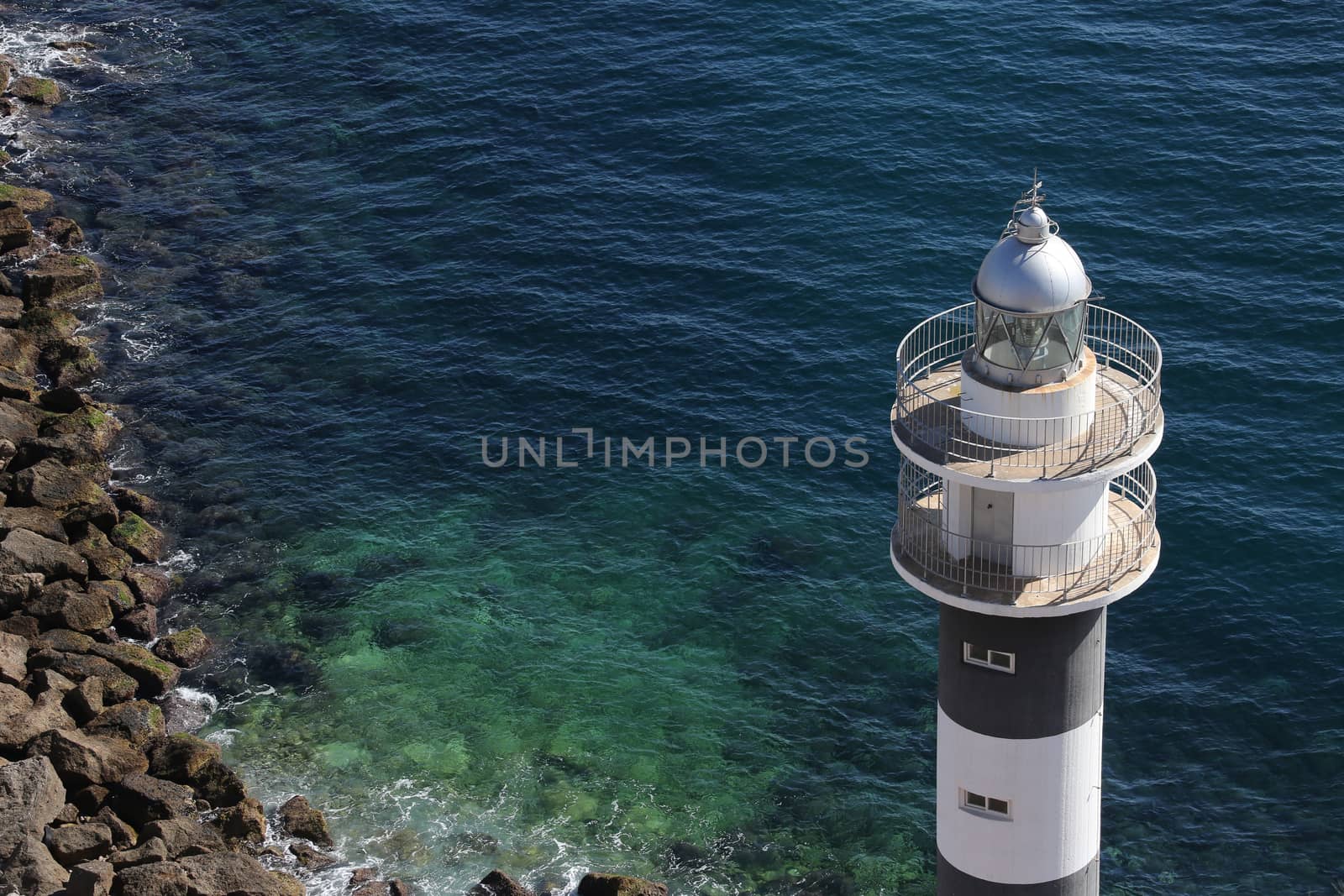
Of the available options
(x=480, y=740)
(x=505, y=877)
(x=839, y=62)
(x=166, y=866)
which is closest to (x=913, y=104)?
(x=839, y=62)

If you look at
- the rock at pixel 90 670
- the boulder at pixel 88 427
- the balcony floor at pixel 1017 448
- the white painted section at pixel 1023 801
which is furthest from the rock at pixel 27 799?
the balcony floor at pixel 1017 448

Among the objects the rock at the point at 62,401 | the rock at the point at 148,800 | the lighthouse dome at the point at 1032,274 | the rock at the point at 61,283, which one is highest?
the lighthouse dome at the point at 1032,274

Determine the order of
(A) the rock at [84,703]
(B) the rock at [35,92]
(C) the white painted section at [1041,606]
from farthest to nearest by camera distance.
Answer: (B) the rock at [35,92] → (A) the rock at [84,703] → (C) the white painted section at [1041,606]

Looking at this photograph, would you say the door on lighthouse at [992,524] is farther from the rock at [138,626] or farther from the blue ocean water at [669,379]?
the rock at [138,626]

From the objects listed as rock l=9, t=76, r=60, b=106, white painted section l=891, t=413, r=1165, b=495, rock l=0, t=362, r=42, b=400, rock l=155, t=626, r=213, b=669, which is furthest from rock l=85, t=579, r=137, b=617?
rock l=9, t=76, r=60, b=106

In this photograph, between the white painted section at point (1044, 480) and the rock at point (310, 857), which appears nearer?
the white painted section at point (1044, 480)

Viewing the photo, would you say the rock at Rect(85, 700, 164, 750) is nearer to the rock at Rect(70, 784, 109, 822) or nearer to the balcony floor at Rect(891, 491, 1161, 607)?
the rock at Rect(70, 784, 109, 822)
